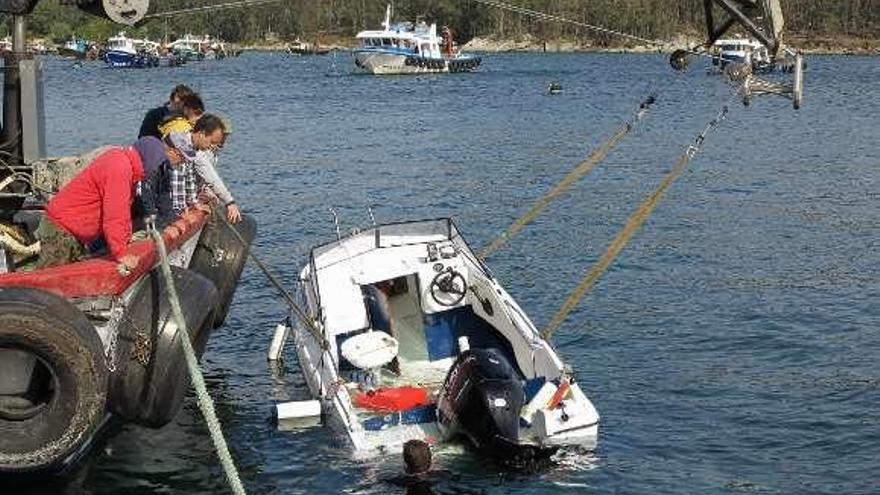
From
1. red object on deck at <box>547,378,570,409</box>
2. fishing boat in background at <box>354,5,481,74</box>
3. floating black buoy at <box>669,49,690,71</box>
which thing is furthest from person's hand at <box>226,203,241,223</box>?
fishing boat in background at <box>354,5,481,74</box>

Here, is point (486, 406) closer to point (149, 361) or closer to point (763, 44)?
point (149, 361)

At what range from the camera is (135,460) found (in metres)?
15.4

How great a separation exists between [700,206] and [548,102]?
4530cm

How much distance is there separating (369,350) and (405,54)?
98952mm

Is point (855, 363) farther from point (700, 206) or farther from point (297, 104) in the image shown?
point (297, 104)

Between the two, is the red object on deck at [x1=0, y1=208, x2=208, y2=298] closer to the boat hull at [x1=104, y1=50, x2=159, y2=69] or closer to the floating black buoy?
the floating black buoy

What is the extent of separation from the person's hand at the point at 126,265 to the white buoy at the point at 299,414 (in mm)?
4121

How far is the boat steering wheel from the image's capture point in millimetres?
17953

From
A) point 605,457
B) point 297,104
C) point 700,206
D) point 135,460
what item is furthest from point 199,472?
point 297,104

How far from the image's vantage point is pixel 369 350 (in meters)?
15.6

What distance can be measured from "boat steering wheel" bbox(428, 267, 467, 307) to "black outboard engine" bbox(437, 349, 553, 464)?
3333 mm

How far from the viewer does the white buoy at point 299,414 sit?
16094mm

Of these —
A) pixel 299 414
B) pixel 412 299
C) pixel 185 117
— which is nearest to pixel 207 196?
pixel 185 117

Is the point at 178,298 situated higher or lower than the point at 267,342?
higher
